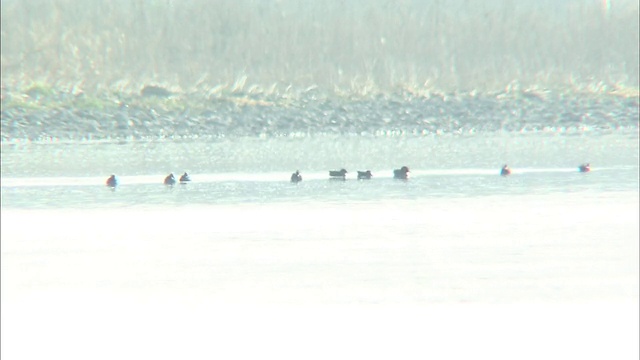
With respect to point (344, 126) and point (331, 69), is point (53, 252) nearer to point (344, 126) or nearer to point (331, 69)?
point (344, 126)

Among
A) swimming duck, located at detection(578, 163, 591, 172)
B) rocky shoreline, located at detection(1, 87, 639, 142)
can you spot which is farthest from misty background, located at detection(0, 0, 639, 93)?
swimming duck, located at detection(578, 163, 591, 172)

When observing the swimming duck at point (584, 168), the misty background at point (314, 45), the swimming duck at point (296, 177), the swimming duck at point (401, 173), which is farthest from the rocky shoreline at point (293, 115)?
the swimming duck at point (296, 177)

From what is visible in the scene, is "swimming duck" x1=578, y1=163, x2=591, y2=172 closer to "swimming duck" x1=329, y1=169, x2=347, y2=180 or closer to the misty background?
"swimming duck" x1=329, y1=169, x2=347, y2=180

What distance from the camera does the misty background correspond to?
786 cm

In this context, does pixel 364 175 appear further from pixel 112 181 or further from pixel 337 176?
pixel 112 181

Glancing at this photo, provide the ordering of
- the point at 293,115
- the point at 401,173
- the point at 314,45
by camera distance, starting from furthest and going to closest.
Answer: the point at 314,45, the point at 293,115, the point at 401,173

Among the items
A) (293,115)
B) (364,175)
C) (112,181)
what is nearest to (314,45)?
(293,115)

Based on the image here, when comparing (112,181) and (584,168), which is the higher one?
(112,181)

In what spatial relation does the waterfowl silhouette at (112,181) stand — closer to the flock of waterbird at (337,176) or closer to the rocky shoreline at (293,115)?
the flock of waterbird at (337,176)

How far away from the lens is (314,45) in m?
8.27

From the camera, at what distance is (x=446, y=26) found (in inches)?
343

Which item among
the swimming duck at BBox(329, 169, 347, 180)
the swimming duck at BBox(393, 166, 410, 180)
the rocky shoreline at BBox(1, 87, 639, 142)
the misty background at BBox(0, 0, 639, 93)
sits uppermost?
the misty background at BBox(0, 0, 639, 93)

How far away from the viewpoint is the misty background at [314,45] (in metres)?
7.86

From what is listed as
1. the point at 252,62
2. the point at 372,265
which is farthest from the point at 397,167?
the point at 252,62
